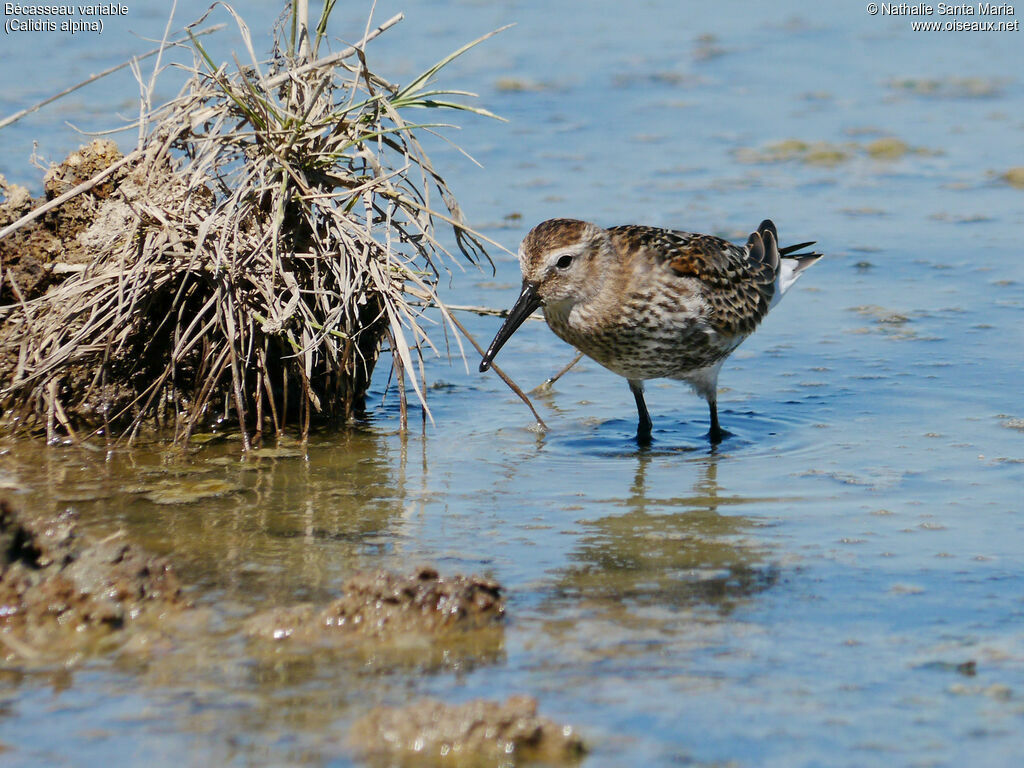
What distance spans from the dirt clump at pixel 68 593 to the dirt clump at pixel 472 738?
3.82 ft

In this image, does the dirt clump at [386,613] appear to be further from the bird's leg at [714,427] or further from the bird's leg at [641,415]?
the bird's leg at [714,427]

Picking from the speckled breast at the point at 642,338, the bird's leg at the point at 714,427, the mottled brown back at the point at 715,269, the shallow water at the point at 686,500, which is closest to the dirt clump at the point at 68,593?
the shallow water at the point at 686,500

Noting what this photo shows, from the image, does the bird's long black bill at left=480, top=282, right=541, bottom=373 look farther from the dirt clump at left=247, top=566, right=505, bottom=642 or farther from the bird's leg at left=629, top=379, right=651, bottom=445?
the dirt clump at left=247, top=566, right=505, bottom=642

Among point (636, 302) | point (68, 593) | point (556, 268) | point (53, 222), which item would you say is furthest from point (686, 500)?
point (53, 222)

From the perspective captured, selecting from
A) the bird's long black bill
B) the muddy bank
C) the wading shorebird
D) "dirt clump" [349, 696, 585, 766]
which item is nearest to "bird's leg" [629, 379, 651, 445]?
the wading shorebird

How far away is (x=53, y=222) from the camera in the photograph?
686 cm

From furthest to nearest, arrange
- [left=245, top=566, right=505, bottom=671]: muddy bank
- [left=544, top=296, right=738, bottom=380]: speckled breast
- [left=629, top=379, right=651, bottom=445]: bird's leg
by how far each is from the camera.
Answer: [left=629, top=379, right=651, bottom=445]: bird's leg, [left=544, top=296, right=738, bottom=380]: speckled breast, [left=245, top=566, right=505, bottom=671]: muddy bank

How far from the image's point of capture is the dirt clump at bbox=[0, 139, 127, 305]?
6.75 m

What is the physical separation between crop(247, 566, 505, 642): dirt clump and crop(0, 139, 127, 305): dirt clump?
3148 mm

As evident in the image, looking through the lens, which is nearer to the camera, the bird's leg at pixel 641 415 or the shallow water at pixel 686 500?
the shallow water at pixel 686 500

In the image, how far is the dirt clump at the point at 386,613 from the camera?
4.30m

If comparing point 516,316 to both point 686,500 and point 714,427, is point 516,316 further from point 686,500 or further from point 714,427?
point 686,500

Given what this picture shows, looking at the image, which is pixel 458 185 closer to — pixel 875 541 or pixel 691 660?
pixel 875 541

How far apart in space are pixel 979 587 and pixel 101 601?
10.3 feet
